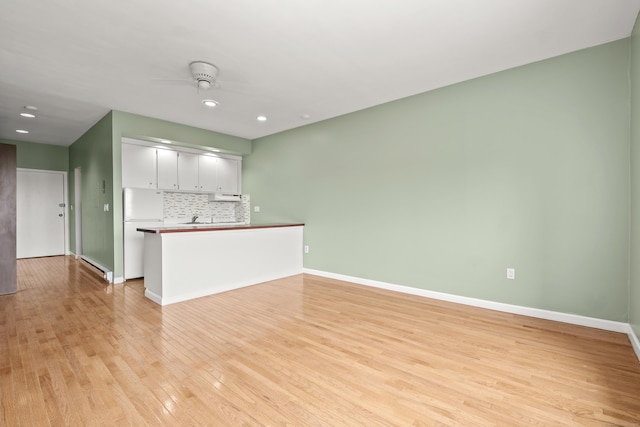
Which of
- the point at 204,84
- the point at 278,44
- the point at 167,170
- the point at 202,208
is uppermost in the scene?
the point at 278,44

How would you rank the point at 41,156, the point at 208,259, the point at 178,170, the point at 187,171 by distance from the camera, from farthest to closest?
the point at 41,156
the point at 187,171
the point at 178,170
the point at 208,259

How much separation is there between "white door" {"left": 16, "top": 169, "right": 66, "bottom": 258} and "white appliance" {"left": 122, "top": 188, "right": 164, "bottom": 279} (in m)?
3.89

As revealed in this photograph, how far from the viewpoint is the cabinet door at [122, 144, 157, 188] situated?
181 inches

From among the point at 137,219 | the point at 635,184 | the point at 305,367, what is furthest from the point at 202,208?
the point at 635,184

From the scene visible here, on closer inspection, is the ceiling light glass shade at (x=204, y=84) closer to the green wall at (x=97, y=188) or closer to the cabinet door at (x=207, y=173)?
the green wall at (x=97, y=188)

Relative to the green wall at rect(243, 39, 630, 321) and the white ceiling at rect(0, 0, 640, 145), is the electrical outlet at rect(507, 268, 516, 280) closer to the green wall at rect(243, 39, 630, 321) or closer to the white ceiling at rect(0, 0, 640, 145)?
the green wall at rect(243, 39, 630, 321)

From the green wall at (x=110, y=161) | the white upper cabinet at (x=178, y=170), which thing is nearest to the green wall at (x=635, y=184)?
the green wall at (x=110, y=161)

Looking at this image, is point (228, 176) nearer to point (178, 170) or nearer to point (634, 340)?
point (178, 170)

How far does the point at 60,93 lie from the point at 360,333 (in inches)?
181

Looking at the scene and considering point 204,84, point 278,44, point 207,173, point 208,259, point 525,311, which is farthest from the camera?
point 207,173

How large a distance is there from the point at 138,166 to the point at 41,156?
3.92m

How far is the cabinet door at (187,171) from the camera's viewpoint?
5.32m

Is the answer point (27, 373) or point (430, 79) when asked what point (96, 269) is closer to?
point (27, 373)

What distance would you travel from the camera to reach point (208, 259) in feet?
12.6
